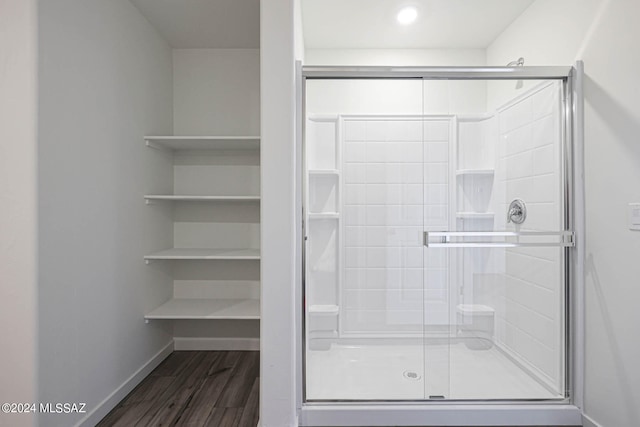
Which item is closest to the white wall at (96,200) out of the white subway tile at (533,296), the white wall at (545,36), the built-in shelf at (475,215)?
the built-in shelf at (475,215)

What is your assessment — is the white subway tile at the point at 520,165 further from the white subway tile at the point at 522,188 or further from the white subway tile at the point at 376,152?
the white subway tile at the point at 376,152

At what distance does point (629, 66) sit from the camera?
58.3 inches

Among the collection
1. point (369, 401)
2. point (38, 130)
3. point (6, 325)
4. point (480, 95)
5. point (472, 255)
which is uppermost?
point (480, 95)

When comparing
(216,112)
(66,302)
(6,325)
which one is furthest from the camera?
(216,112)

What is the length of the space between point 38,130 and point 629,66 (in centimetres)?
252

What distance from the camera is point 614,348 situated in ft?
5.18

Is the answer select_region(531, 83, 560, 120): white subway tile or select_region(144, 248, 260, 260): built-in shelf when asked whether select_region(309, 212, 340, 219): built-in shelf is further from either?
select_region(531, 83, 560, 120): white subway tile

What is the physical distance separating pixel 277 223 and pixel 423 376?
3.76ft

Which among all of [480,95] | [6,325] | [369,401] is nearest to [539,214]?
[480,95]

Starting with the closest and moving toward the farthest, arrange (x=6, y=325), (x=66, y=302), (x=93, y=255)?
(x=6, y=325), (x=66, y=302), (x=93, y=255)

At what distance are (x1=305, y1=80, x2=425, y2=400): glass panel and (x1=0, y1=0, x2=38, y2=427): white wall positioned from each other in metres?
1.19

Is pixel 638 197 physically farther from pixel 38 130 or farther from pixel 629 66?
pixel 38 130

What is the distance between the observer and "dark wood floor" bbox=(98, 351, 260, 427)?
183 cm

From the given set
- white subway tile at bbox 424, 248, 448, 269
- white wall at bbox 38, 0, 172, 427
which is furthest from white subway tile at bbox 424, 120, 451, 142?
white wall at bbox 38, 0, 172, 427
